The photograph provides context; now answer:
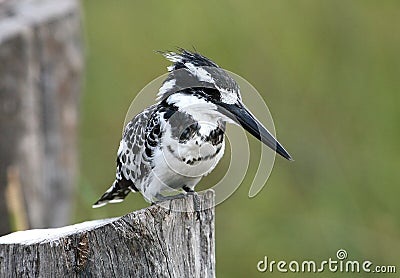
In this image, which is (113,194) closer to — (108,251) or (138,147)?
(138,147)

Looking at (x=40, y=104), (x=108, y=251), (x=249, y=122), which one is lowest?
(x=108, y=251)

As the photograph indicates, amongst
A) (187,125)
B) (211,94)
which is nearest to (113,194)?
(187,125)

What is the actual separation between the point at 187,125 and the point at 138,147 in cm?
24

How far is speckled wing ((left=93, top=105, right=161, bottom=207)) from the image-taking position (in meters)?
2.94

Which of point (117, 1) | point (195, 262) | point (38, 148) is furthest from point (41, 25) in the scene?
point (195, 262)

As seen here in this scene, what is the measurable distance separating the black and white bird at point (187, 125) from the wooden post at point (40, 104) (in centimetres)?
100

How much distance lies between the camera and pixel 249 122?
2777 millimetres

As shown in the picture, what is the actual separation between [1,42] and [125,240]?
2.12 m

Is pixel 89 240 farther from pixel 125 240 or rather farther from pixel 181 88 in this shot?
pixel 181 88

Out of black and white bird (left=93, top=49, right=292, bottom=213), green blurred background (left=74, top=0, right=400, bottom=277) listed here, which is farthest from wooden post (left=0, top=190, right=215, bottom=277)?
green blurred background (left=74, top=0, right=400, bottom=277)

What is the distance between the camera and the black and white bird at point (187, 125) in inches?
110

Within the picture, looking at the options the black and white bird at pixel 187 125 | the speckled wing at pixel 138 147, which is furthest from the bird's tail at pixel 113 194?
the black and white bird at pixel 187 125

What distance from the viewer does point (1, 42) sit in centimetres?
410

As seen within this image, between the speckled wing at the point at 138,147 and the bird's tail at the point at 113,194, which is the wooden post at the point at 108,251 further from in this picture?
the bird's tail at the point at 113,194
